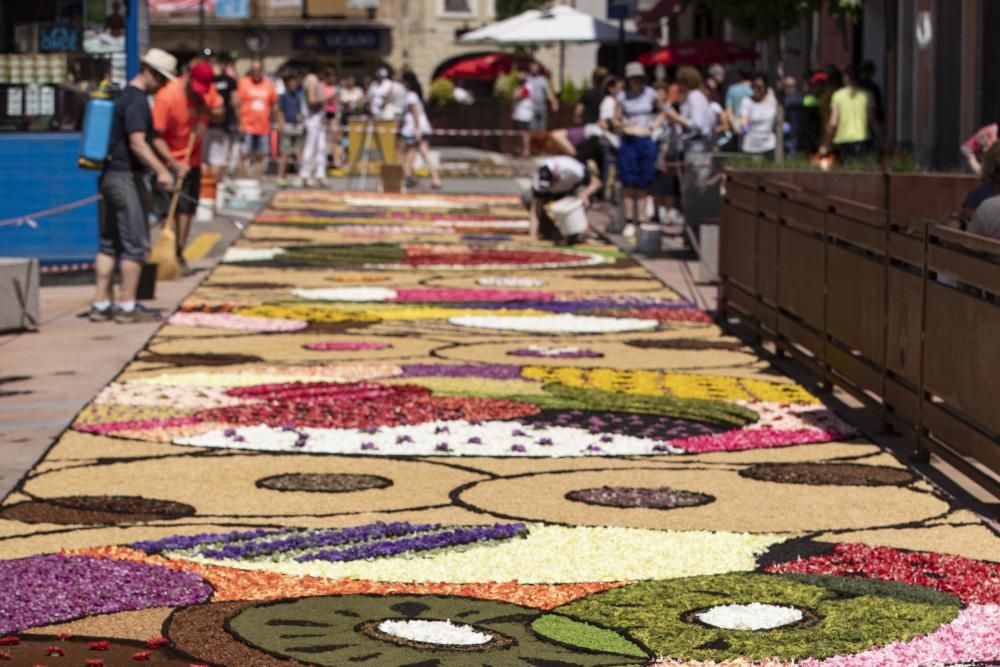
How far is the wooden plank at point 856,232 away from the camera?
9977 mm

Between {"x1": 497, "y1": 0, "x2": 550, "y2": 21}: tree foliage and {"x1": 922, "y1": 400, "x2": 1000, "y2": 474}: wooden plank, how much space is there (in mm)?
62163

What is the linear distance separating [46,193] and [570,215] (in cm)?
617

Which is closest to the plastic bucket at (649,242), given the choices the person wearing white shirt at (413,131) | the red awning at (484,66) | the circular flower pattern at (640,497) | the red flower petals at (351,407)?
the red flower petals at (351,407)

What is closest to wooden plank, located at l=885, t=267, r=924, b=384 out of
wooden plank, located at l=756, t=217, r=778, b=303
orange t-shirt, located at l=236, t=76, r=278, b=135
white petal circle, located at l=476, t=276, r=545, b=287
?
wooden plank, located at l=756, t=217, r=778, b=303

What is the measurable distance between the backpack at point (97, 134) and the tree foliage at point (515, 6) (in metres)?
56.9

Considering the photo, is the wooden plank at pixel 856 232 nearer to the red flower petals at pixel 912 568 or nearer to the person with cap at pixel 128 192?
the red flower petals at pixel 912 568

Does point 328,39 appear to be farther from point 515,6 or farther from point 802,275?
point 802,275

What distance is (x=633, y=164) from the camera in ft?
73.1

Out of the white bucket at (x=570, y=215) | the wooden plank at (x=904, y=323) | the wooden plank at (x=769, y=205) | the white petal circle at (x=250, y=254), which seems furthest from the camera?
the white bucket at (x=570, y=215)

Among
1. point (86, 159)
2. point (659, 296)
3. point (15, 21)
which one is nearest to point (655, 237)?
point (659, 296)

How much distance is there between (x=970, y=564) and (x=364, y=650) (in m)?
2.15

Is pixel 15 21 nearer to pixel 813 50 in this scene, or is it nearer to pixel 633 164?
pixel 633 164

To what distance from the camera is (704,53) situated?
36.6 meters

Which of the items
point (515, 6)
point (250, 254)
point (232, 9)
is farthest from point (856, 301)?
point (232, 9)
